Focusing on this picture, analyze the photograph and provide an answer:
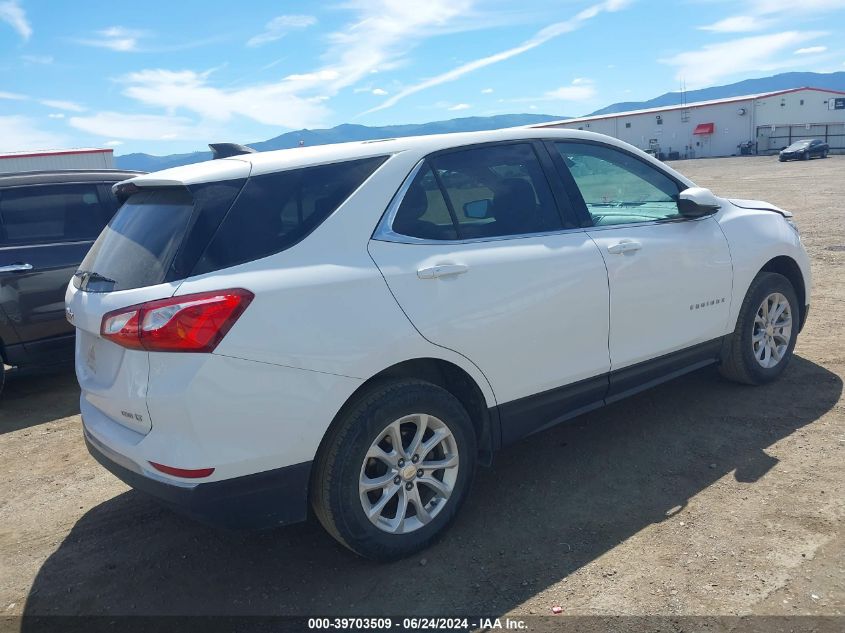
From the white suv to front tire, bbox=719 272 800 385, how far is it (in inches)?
30.9

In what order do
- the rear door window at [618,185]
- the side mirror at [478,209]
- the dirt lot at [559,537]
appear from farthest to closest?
the rear door window at [618,185], the side mirror at [478,209], the dirt lot at [559,537]

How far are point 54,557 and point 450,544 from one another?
2.00m

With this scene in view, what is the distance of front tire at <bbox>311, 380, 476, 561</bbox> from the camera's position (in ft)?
9.58

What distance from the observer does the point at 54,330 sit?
579 centimetres

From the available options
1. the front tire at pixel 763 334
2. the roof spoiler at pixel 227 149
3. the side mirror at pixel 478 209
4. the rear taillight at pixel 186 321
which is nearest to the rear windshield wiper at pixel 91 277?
the rear taillight at pixel 186 321

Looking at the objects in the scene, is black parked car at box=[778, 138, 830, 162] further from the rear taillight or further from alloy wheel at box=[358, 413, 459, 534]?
the rear taillight

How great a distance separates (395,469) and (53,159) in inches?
1180

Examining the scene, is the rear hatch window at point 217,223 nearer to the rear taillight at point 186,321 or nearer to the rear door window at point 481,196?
the rear taillight at point 186,321

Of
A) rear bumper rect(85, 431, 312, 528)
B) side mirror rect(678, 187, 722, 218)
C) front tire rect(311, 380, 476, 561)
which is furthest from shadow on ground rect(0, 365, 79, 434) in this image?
side mirror rect(678, 187, 722, 218)

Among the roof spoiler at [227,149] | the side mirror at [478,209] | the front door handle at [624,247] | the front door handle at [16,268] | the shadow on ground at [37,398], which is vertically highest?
the roof spoiler at [227,149]

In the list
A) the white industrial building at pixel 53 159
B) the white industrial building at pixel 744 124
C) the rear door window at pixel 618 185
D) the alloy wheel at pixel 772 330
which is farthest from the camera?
the white industrial building at pixel 744 124

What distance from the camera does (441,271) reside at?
316cm

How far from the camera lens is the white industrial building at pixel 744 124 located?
5469cm

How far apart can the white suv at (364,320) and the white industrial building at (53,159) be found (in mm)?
26980
